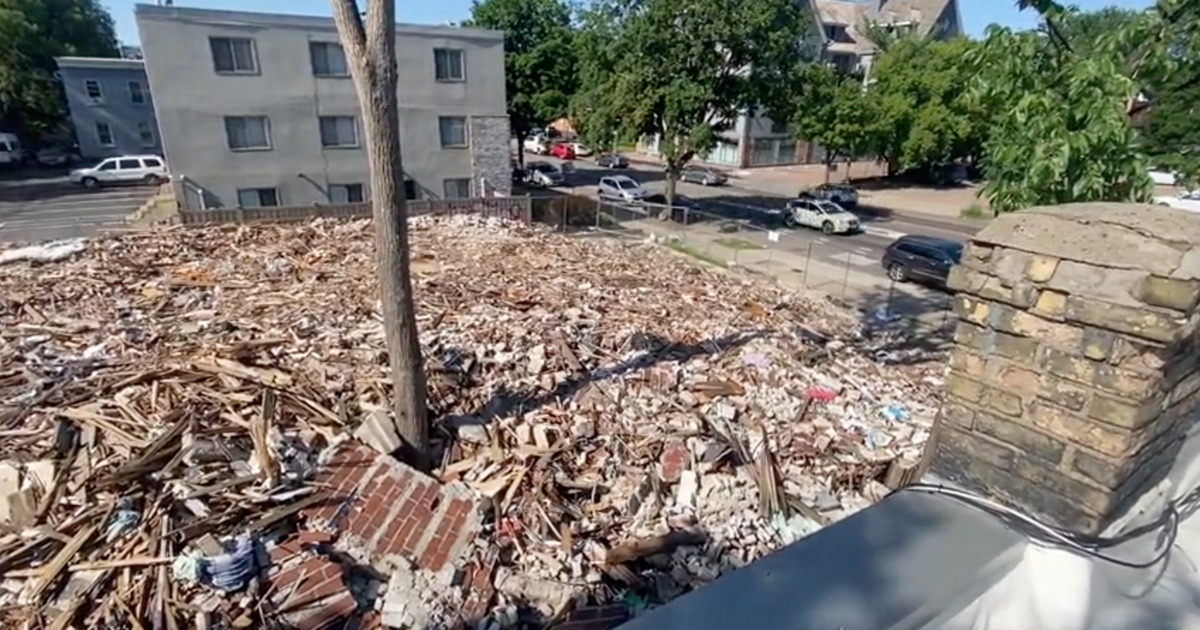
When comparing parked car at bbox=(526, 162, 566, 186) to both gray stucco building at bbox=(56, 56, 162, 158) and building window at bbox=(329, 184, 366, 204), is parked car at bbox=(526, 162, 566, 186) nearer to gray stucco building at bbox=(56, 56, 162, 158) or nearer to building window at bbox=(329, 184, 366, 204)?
building window at bbox=(329, 184, 366, 204)

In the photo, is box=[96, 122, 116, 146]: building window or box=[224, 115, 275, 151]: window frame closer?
box=[224, 115, 275, 151]: window frame

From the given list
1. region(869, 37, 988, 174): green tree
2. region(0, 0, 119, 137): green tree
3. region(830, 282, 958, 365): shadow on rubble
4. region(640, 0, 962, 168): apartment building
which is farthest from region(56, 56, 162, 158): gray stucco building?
region(869, 37, 988, 174): green tree

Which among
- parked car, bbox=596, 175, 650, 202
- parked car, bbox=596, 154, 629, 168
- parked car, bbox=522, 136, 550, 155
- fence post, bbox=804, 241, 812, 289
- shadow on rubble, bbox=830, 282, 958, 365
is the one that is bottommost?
shadow on rubble, bbox=830, 282, 958, 365

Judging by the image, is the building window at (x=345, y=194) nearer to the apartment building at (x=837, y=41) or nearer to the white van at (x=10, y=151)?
the apartment building at (x=837, y=41)

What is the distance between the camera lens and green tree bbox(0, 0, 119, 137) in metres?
34.0

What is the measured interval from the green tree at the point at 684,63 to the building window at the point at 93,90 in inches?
1283

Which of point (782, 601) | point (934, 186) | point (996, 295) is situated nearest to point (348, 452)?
point (782, 601)

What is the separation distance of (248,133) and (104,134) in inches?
1011

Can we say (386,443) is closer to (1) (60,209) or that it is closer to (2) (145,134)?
(1) (60,209)

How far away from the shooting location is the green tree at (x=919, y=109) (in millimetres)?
33969

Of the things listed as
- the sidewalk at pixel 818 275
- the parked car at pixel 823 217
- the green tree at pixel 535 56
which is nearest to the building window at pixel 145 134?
the green tree at pixel 535 56

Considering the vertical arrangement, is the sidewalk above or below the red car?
below

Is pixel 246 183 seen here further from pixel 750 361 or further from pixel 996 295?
pixel 996 295

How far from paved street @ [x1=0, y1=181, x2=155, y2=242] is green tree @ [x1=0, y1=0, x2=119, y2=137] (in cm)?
830
